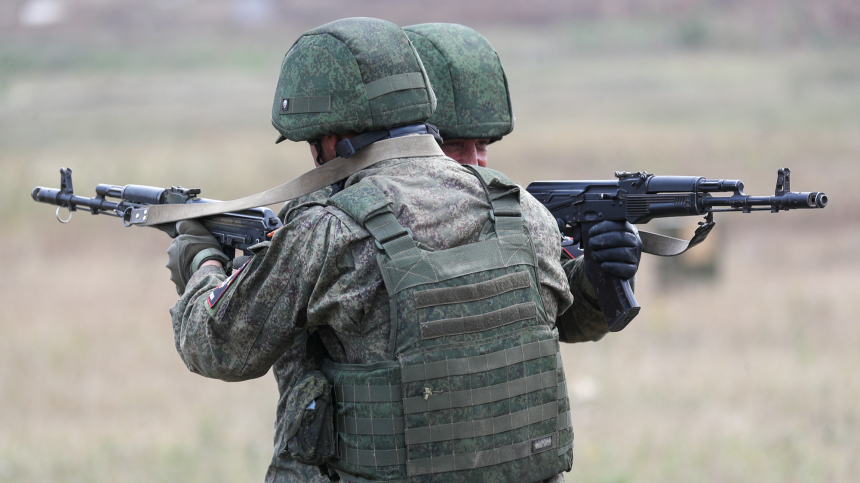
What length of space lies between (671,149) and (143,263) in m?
12.3

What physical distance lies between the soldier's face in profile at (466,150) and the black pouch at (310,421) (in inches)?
61.2

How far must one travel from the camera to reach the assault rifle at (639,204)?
11.7ft

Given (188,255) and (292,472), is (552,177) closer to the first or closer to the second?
(188,255)

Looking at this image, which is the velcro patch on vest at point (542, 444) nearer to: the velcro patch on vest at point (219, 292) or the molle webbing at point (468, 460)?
the molle webbing at point (468, 460)

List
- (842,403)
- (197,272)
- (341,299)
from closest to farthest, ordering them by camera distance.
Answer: (341,299) < (197,272) < (842,403)

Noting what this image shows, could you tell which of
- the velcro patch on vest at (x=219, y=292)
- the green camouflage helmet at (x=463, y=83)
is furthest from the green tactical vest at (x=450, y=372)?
the green camouflage helmet at (x=463, y=83)

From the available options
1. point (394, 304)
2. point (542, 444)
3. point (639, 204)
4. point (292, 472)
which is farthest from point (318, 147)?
point (639, 204)

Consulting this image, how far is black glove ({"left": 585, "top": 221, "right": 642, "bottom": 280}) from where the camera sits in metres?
3.65

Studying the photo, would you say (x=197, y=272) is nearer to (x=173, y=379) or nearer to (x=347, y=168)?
(x=347, y=168)

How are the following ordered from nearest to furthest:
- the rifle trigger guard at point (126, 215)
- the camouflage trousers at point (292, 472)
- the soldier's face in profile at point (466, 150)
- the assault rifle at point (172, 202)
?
the camouflage trousers at point (292, 472) < the assault rifle at point (172, 202) < the soldier's face in profile at point (466, 150) < the rifle trigger guard at point (126, 215)

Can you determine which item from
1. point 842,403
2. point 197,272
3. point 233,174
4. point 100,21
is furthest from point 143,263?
point 100,21

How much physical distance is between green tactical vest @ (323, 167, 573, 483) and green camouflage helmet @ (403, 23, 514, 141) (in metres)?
1.17

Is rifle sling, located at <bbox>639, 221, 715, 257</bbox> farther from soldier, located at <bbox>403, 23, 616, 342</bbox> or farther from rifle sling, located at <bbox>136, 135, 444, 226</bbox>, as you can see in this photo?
rifle sling, located at <bbox>136, 135, 444, 226</bbox>

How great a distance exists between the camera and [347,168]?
299cm
